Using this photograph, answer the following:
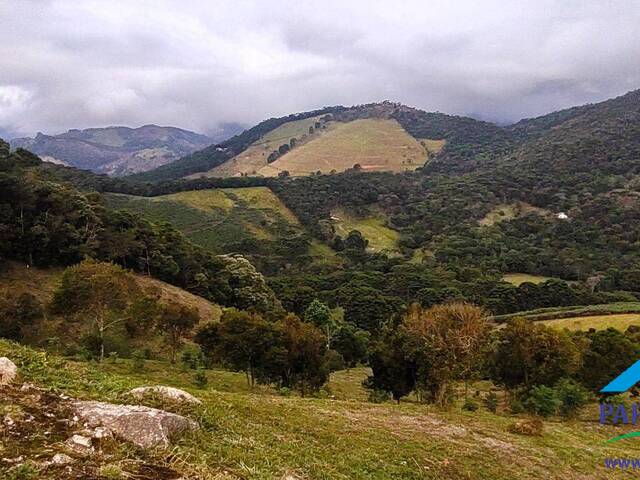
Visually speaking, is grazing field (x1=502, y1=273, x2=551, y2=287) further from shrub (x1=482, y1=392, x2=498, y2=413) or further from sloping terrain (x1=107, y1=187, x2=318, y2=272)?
shrub (x1=482, y1=392, x2=498, y2=413)

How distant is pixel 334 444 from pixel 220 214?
12954cm

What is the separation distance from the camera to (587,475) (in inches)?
588

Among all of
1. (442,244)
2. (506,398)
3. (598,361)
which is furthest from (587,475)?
(442,244)

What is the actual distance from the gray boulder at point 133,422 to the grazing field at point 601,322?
57.9 metres

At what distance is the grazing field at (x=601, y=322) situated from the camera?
58188mm

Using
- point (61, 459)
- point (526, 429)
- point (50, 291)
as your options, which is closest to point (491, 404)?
point (526, 429)

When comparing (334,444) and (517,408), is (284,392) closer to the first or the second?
(517,408)

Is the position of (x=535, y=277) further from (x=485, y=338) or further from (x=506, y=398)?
(x=485, y=338)

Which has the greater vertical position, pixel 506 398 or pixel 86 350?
pixel 86 350

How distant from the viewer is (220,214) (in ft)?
452

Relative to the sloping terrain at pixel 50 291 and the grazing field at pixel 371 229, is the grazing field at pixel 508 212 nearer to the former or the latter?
the grazing field at pixel 371 229

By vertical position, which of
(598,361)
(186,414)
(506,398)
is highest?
(186,414)

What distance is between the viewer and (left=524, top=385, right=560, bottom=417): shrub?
28.6m

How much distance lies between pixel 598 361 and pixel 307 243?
89.8 m
